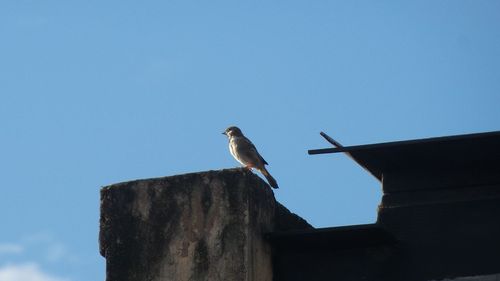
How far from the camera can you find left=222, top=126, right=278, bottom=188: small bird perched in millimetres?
11852

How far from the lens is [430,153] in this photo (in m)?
7.55

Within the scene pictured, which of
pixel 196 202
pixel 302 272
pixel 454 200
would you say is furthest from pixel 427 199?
pixel 196 202

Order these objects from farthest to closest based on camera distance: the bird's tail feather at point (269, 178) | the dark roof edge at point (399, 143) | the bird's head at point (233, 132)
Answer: the bird's head at point (233, 132)
the bird's tail feather at point (269, 178)
the dark roof edge at point (399, 143)

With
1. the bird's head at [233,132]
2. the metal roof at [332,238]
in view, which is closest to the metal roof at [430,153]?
the metal roof at [332,238]

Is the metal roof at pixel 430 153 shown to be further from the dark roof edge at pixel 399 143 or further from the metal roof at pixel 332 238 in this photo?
the metal roof at pixel 332 238

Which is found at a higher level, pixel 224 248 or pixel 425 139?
pixel 425 139

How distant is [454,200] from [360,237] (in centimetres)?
64

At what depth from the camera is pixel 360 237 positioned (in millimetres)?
7516

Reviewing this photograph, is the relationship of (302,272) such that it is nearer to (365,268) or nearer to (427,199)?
(365,268)

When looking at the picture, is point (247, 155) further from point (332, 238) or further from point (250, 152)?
point (332, 238)

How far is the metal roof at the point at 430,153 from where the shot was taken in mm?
7359

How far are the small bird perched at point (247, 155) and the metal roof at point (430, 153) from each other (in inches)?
159

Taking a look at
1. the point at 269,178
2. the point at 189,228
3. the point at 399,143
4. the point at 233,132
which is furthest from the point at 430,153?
the point at 233,132

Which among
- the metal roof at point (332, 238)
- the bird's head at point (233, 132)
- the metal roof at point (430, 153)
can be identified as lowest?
the metal roof at point (332, 238)
